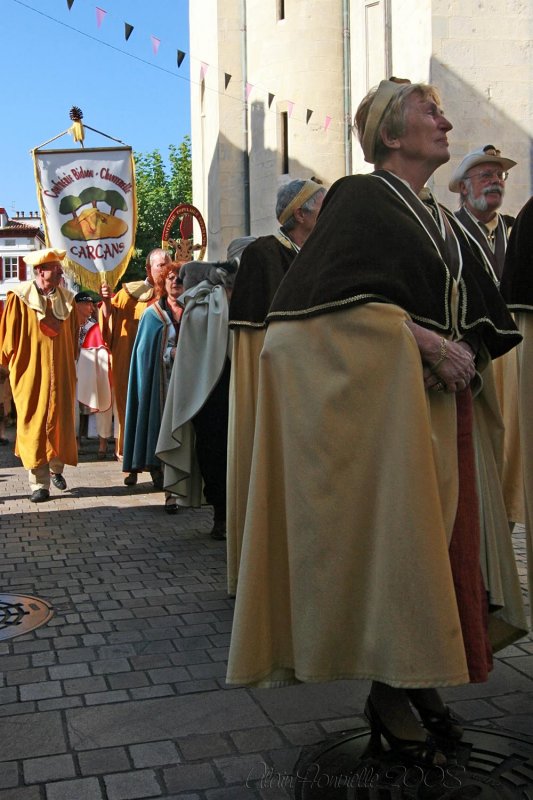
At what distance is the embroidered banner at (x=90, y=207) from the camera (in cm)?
1203

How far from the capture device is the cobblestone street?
321 cm

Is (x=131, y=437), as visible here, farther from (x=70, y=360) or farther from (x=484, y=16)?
(x=484, y=16)

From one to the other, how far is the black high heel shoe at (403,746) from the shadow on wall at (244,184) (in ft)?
71.0

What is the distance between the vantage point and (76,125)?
43.6 feet

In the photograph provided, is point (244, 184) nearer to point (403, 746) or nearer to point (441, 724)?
point (441, 724)

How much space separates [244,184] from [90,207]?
14.3m

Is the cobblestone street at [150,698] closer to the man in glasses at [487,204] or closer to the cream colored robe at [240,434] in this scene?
the cream colored robe at [240,434]

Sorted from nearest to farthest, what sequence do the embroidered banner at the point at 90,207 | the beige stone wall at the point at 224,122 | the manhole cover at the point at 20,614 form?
the manhole cover at the point at 20,614, the embroidered banner at the point at 90,207, the beige stone wall at the point at 224,122

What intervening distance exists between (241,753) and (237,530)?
1765mm

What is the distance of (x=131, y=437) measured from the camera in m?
9.29

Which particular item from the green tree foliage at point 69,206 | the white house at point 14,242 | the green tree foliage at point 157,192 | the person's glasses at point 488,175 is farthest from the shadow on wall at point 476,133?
the white house at point 14,242

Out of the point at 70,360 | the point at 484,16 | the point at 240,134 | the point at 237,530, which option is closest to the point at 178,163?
the point at 240,134

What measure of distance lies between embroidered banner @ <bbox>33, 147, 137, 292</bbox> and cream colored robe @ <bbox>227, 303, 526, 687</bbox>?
30.1 feet

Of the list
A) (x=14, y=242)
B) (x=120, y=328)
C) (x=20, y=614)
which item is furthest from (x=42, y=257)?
(x=14, y=242)
